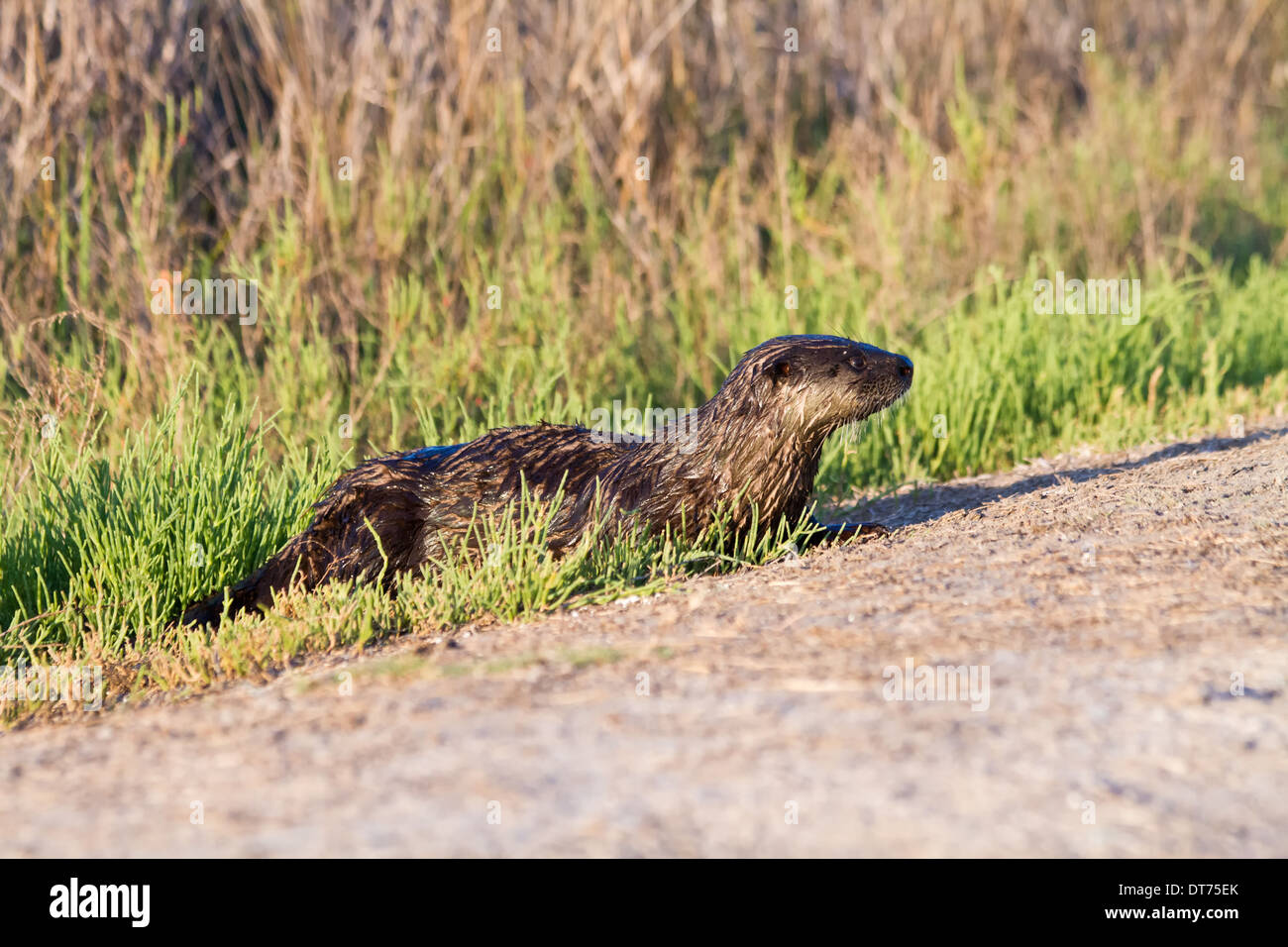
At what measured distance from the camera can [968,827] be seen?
2.23 m

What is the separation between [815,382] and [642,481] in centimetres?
63

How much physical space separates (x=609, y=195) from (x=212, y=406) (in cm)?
256

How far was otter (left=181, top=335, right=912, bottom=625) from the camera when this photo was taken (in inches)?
174

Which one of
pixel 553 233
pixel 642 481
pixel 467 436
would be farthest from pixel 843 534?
pixel 553 233

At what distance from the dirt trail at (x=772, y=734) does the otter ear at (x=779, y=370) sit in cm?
83

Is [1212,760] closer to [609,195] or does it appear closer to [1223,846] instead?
[1223,846]

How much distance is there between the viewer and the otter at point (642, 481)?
14.5 ft

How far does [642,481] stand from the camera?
4461 mm

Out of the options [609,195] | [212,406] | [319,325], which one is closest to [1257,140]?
[609,195]

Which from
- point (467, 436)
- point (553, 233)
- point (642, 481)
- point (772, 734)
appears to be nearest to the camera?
point (772, 734)

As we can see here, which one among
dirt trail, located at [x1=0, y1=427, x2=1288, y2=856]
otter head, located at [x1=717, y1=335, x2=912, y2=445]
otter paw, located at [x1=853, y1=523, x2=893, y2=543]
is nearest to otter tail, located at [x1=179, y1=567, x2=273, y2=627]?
dirt trail, located at [x1=0, y1=427, x2=1288, y2=856]

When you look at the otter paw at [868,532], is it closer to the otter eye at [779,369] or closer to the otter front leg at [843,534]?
the otter front leg at [843,534]

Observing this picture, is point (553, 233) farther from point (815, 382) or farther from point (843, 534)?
point (843, 534)

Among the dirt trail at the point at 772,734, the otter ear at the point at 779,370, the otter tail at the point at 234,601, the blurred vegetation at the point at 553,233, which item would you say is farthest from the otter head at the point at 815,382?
the otter tail at the point at 234,601
